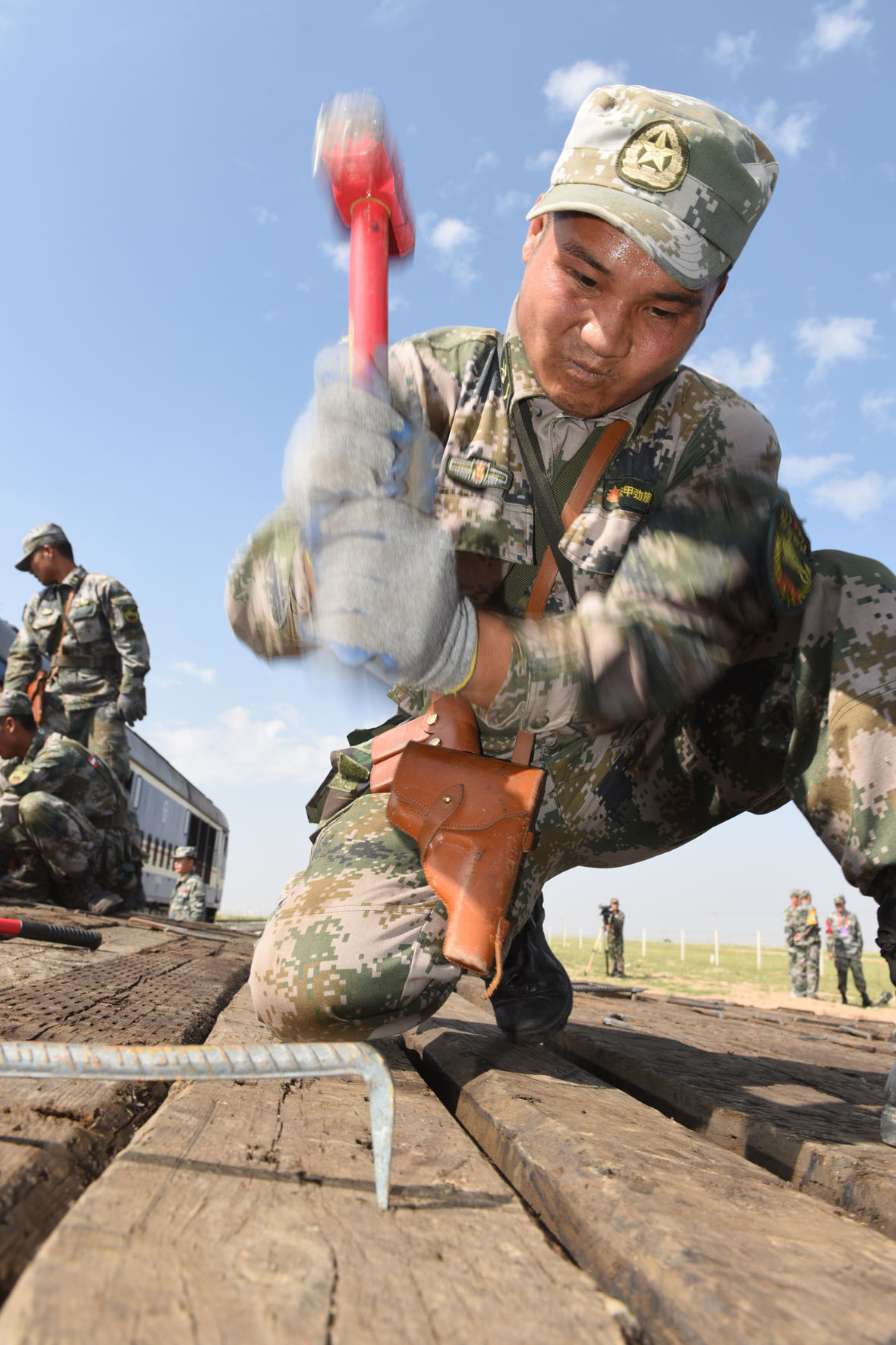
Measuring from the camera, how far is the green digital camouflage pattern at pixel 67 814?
494 centimetres

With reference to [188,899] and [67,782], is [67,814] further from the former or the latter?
[188,899]

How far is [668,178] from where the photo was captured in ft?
4.85

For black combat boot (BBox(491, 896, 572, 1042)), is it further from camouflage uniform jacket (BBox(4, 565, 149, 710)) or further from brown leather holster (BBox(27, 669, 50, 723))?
brown leather holster (BBox(27, 669, 50, 723))

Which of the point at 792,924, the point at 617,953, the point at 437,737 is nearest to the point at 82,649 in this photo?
the point at 437,737

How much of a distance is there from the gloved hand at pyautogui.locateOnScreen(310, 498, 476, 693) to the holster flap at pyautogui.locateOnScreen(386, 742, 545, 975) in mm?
399

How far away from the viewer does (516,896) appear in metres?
1.77

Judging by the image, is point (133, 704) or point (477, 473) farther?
point (133, 704)

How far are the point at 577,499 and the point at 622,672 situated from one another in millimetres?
482

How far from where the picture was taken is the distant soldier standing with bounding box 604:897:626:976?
1895cm

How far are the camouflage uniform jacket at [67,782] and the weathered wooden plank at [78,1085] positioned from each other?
100 inches

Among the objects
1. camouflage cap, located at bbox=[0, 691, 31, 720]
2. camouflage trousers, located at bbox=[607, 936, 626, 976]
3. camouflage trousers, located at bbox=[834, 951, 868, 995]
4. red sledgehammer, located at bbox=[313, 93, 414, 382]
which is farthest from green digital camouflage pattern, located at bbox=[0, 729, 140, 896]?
camouflage trousers, located at bbox=[607, 936, 626, 976]

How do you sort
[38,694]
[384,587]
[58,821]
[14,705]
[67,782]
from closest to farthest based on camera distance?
[384,587] < [58,821] < [67,782] < [14,705] < [38,694]

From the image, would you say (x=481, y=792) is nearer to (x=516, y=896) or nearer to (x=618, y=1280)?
(x=516, y=896)

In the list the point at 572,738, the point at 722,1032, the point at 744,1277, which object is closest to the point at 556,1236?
the point at 744,1277
